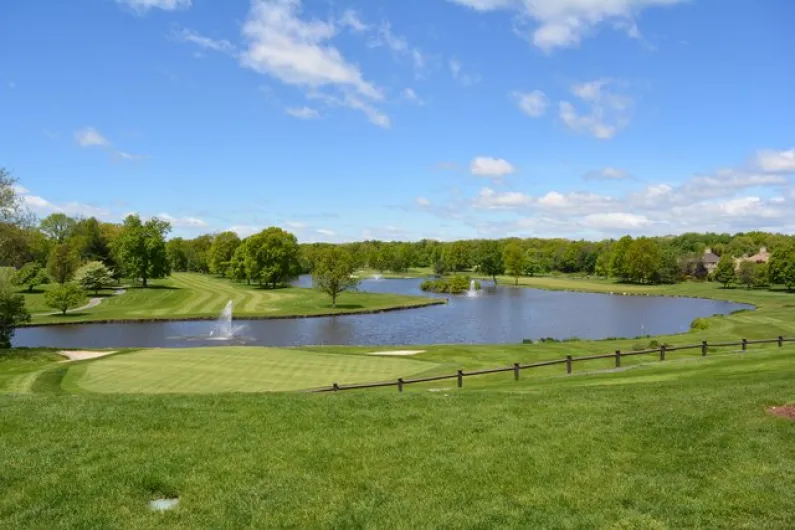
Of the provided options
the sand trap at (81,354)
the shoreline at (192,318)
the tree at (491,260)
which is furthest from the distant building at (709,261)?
the sand trap at (81,354)

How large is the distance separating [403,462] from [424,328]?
52833 millimetres

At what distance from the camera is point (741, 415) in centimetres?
1216

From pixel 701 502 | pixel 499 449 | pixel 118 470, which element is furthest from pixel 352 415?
pixel 701 502

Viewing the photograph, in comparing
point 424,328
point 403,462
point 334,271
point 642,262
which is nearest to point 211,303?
point 334,271

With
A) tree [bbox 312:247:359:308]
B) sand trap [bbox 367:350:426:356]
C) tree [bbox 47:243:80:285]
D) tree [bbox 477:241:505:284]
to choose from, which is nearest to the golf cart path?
tree [bbox 47:243:80:285]

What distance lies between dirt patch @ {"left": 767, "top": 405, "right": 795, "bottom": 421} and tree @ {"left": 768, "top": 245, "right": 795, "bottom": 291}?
111 m

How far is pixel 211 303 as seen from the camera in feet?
265

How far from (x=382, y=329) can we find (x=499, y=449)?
169 ft

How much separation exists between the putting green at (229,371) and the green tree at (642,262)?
117544mm

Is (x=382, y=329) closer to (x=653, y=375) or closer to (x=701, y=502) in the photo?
(x=653, y=375)

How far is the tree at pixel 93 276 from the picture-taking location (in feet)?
283

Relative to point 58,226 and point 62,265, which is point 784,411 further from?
point 58,226

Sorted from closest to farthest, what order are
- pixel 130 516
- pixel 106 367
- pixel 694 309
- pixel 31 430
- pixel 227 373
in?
pixel 130 516 → pixel 31 430 → pixel 227 373 → pixel 106 367 → pixel 694 309

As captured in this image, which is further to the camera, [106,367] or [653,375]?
[106,367]
